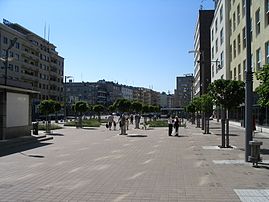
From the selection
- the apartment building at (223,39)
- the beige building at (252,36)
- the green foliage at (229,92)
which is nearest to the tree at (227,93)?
the green foliage at (229,92)

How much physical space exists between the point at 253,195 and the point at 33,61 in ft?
313

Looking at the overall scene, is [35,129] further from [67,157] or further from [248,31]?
[248,31]

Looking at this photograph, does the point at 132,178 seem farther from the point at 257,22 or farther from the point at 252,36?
the point at 252,36

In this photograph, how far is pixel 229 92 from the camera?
19.6 metres

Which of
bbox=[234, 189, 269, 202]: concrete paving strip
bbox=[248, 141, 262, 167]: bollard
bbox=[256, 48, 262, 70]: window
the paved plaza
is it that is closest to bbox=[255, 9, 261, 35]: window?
bbox=[256, 48, 262, 70]: window

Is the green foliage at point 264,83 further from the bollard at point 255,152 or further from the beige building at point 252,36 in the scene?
the beige building at point 252,36

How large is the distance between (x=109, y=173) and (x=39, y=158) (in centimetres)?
482

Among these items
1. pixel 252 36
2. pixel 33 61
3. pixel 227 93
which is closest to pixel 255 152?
pixel 227 93

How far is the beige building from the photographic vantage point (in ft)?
101

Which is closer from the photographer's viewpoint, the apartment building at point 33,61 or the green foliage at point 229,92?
the green foliage at point 229,92

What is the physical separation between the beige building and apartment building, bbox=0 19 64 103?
43.3m

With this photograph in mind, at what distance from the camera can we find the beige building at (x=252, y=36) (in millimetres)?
30714

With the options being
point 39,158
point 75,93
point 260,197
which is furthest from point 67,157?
point 75,93

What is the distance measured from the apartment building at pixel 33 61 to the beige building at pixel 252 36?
43300 mm
